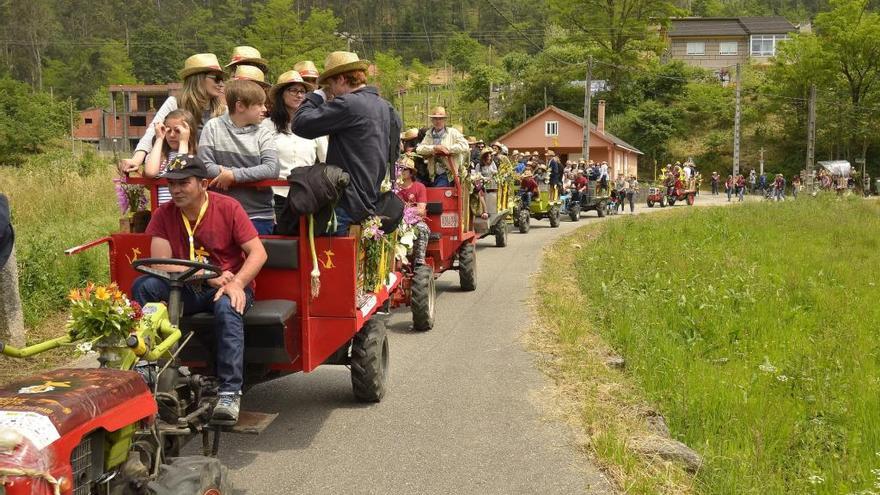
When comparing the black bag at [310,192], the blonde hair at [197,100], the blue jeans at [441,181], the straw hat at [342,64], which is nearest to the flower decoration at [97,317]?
the black bag at [310,192]

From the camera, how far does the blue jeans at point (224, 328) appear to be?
17.0 ft

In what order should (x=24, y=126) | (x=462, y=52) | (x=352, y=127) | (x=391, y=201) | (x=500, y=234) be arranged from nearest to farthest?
(x=352, y=127) < (x=391, y=201) < (x=500, y=234) < (x=24, y=126) < (x=462, y=52)

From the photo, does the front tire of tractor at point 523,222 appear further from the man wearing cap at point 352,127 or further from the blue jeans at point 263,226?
the blue jeans at point 263,226

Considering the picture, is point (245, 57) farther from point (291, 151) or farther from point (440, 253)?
point (440, 253)

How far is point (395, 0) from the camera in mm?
139125

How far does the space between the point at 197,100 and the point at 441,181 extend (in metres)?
6.28

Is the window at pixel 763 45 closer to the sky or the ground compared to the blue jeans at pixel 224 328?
closer to the sky

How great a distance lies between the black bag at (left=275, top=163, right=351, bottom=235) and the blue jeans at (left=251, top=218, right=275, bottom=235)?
0.14 m

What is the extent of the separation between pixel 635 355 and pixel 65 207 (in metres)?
14.5

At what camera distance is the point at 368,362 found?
6836mm

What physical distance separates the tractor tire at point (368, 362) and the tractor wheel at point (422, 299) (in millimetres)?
2802

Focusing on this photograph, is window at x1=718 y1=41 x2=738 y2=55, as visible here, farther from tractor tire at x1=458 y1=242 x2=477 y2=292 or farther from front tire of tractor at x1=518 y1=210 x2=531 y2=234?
tractor tire at x1=458 y1=242 x2=477 y2=292

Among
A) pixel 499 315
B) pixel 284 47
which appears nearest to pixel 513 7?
pixel 284 47

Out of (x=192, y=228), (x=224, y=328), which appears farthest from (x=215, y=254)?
(x=224, y=328)
